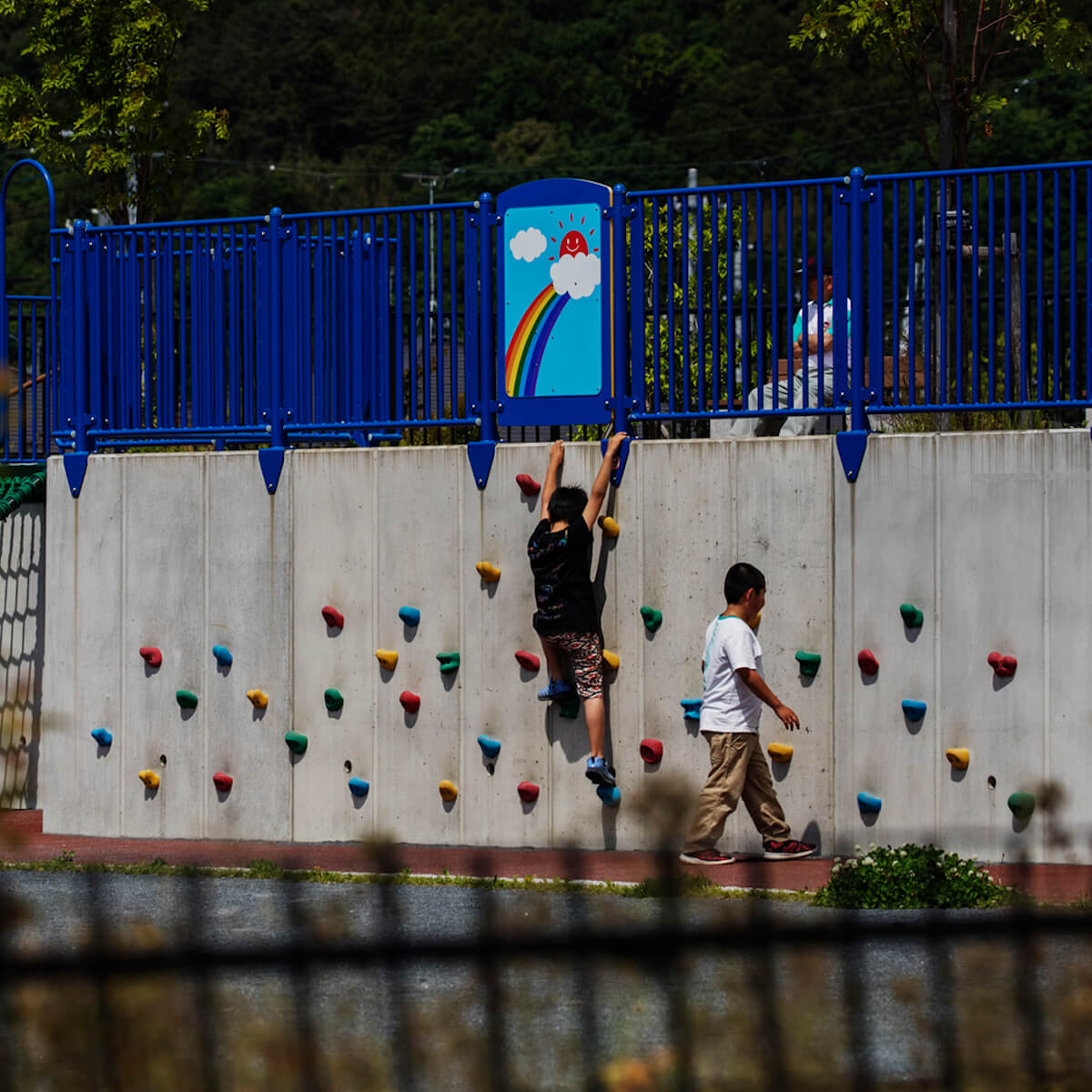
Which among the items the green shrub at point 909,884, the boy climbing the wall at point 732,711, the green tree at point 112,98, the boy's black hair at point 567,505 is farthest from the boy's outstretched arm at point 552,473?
the green tree at point 112,98

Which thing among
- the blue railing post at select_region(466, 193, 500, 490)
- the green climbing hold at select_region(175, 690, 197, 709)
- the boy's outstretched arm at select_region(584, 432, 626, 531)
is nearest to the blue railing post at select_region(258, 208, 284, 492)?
the blue railing post at select_region(466, 193, 500, 490)

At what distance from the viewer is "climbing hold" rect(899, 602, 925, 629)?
10.6m

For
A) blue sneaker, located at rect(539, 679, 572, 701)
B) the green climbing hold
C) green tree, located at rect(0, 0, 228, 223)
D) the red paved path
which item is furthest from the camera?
green tree, located at rect(0, 0, 228, 223)

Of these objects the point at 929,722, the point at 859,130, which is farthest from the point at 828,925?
the point at 859,130

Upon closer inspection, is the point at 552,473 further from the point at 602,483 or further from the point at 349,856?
the point at 349,856

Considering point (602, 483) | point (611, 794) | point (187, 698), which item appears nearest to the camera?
point (602, 483)

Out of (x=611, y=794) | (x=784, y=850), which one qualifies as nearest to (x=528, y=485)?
(x=611, y=794)

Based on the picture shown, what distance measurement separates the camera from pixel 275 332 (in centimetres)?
1272

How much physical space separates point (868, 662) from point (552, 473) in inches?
85.9

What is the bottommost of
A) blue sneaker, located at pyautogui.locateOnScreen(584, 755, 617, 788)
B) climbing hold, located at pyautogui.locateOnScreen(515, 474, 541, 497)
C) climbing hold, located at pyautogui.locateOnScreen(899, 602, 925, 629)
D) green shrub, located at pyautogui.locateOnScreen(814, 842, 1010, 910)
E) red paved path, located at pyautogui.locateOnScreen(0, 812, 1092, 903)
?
red paved path, located at pyautogui.locateOnScreen(0, 812, 1092, 903)

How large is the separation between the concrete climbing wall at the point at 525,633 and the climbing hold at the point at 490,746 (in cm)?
7

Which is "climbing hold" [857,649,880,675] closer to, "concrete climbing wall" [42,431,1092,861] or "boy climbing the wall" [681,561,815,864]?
"concrete climbing wall" [42,431,1092,861]

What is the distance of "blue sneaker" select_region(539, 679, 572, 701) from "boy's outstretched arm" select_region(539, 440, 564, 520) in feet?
3.21

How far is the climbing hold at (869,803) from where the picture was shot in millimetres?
10672
